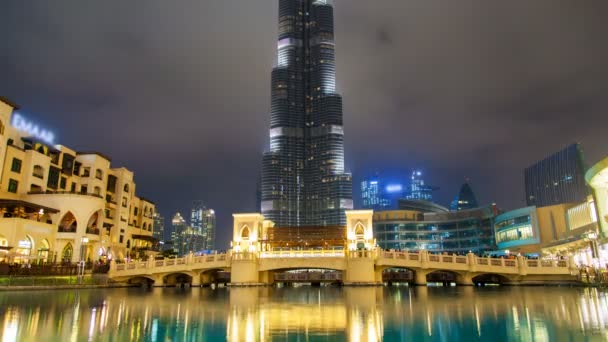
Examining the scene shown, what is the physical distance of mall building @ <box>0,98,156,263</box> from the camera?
131 ft

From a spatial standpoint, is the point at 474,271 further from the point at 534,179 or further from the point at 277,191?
the point at 534,179

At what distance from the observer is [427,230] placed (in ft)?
348

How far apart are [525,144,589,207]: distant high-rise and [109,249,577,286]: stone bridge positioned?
485 feet

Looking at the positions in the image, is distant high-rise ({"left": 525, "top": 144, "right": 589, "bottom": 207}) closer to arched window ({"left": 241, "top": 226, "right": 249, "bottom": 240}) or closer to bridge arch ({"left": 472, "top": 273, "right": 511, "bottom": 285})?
bridge arch ({"left": 472, "top": 273, "right": 511, "bottom": 285})

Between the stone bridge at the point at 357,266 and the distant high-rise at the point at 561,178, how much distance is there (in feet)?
485

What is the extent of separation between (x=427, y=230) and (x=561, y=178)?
106 meters

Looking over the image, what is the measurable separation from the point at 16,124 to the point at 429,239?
90.3 m

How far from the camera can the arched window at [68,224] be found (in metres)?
45.5

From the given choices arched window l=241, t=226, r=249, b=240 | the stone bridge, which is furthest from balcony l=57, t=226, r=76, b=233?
arched window l=241, t=226, r=249, b=240

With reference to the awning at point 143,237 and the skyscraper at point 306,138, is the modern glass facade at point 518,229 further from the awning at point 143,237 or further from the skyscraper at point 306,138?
the skyscraper at point 306,138

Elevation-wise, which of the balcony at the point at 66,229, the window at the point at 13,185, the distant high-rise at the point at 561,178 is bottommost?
the balcony at the point at 66,229

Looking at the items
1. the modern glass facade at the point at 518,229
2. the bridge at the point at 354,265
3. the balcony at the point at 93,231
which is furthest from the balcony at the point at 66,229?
the modern glass facade at the point at 518,229

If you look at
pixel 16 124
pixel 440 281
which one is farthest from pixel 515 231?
pixel 16 124

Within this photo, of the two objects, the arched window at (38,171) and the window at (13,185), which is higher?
the arched window at (38,171)
